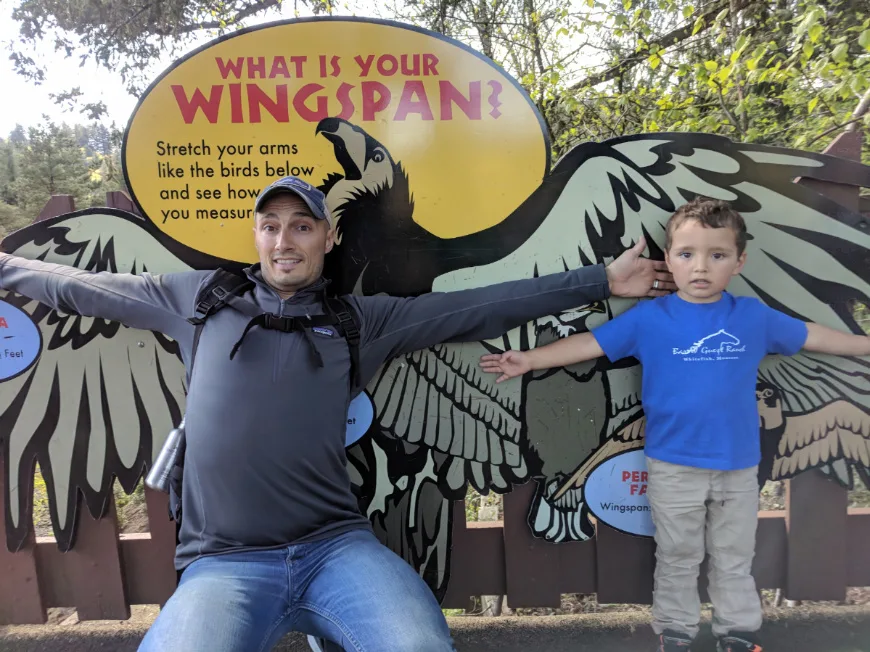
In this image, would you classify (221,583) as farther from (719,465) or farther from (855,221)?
(855,221)

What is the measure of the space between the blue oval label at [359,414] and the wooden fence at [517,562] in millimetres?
515

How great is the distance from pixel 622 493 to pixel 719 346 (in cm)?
69

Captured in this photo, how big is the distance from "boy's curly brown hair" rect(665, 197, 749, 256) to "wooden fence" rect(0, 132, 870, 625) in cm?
105

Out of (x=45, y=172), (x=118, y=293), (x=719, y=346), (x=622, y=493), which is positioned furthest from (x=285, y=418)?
(x=45, y=172)

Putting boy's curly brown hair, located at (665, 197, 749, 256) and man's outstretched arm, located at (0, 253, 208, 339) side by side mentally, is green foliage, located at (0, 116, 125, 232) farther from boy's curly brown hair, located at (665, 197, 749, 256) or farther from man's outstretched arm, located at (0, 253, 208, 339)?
boy's curly brown hair, located at (665, 197, 749, 256)

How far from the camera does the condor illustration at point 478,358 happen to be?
1916 mm

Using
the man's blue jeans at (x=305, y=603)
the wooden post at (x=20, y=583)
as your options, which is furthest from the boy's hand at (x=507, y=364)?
the wooden post at (x=20, y=583)

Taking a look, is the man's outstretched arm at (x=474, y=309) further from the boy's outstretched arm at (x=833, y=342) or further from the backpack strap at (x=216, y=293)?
the boy's outstretched arm at (x=833, y=342)

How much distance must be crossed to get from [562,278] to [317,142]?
1029mm

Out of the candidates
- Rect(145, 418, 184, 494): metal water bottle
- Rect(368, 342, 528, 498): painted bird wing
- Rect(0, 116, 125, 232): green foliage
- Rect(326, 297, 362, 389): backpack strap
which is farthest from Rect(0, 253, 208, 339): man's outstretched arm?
Rect(0, 116, 125, 232): green foliage

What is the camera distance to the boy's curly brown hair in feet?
5.69

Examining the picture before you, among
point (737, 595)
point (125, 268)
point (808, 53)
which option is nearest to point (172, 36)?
point (125, 268)

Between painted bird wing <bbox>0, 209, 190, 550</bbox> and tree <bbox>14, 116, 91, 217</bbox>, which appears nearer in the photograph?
painted bird wing <bbox>0, 209, 190, 550</bbox>

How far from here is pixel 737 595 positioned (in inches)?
72.9
